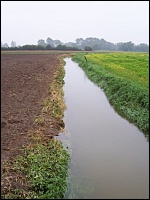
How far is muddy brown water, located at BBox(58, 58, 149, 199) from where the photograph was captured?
5559 mm

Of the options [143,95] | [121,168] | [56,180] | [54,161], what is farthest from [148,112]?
[56,180]

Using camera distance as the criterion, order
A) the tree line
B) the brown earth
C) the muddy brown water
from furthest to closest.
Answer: the tree line, the brown earth, the muddy brown water

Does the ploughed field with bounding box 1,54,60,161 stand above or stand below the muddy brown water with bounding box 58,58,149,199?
above

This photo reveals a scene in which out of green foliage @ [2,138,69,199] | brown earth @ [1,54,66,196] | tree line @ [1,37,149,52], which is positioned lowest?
green foliage @ [2,138,69,199]

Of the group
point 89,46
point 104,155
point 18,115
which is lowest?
point 104,155

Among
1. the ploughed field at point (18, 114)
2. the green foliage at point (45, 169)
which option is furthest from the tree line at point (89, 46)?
the green foliage at point (45, 169)

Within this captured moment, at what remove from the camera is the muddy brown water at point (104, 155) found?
556 centimetres

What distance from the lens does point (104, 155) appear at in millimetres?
7117

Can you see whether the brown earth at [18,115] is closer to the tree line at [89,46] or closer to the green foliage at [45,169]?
the green foliage at [45,169]

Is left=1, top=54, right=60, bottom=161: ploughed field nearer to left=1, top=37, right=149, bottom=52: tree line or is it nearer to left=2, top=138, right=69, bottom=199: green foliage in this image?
left=2, top=138, right=69, bottom=199: green foliage

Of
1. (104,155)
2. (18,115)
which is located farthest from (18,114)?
(104,155)

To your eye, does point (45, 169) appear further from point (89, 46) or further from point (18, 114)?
point (89, 46)

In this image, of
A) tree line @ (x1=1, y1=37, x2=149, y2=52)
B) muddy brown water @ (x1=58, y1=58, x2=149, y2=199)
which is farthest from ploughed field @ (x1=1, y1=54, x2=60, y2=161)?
tree line @ (x1=1, y1=37, x2=149, y2=52)

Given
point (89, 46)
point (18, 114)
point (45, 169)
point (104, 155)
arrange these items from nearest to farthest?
point (45, 169), point (104, 155), point (18, 114), point (89, 46)
